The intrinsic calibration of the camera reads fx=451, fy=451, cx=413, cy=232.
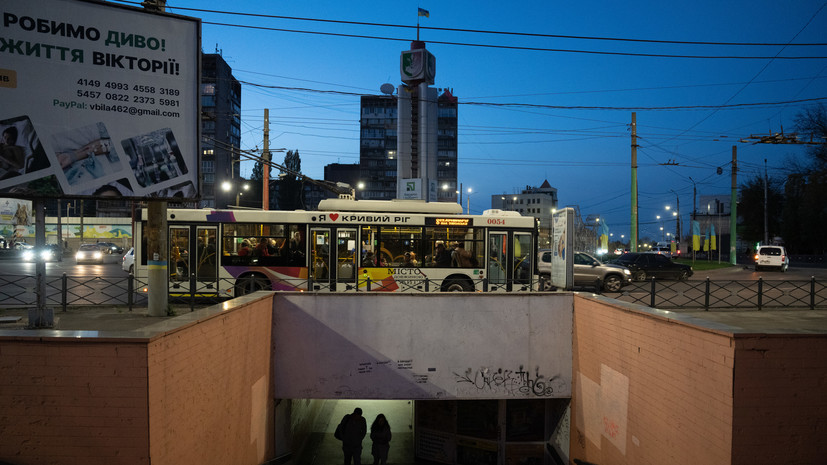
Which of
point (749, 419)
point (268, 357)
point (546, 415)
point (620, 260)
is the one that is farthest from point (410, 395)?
point (620, 260)

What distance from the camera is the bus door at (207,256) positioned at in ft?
47.2

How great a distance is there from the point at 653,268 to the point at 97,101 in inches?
915

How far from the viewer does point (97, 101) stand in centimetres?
846

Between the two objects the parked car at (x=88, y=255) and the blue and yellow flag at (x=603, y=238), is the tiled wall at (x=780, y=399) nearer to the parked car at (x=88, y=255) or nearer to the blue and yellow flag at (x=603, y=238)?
the blue and yellow flag at (x=603, y=238)

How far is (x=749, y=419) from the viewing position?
5.44 meters

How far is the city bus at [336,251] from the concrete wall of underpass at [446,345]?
11.6 ft

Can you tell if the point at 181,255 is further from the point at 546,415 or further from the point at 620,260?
the point at 620,260

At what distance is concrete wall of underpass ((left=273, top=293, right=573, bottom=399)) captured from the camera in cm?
1065

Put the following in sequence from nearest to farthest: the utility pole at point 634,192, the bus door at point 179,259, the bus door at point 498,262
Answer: the bus door at point 179,259, the bus door at point 498,262, the utility pole at point 634,192

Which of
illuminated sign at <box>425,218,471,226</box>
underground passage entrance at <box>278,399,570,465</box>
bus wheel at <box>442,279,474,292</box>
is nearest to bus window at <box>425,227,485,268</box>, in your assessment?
illuminated sign at <box>425,218,471,226</box>

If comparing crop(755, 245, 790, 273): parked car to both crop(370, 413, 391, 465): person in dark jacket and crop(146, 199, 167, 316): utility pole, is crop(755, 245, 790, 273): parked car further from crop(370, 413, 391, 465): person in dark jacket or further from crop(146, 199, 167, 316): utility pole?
crop(146, 199, 167, 316): utility pole

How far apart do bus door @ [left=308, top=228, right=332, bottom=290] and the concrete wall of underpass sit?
408 cm

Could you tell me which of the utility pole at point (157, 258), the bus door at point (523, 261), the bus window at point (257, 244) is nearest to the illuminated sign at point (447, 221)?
the bus door at point (523, 261)

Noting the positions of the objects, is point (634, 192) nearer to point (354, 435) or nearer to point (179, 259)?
point (354, 435)
